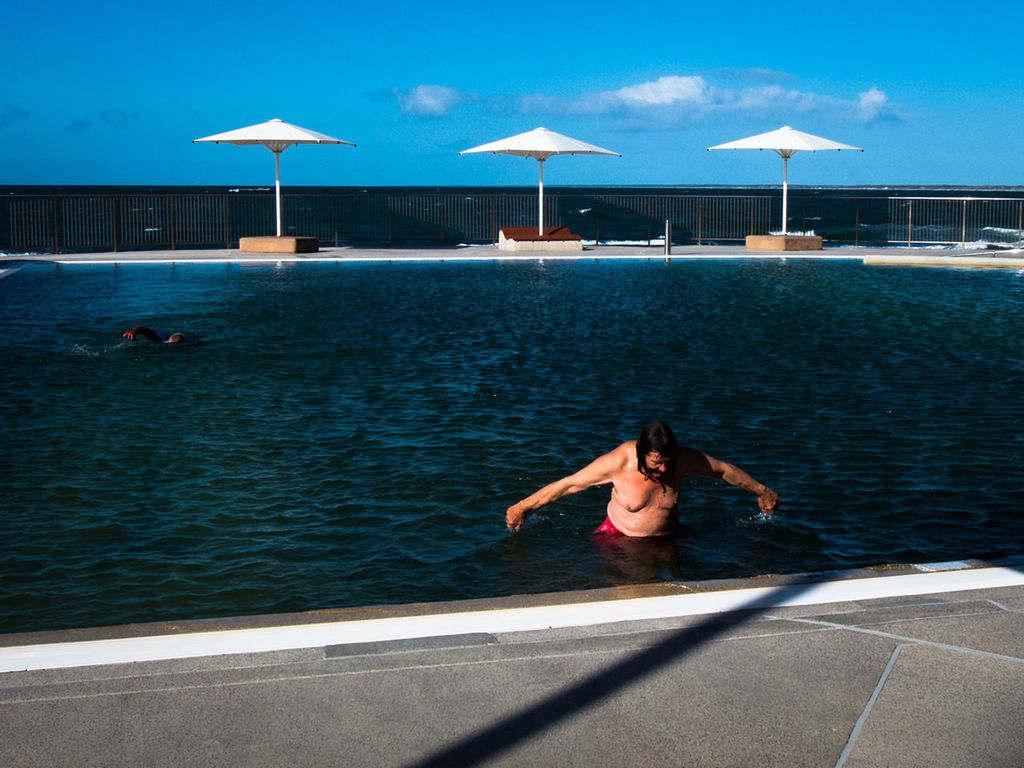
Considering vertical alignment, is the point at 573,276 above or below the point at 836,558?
above

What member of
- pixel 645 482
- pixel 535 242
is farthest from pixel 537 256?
pixel 645 482

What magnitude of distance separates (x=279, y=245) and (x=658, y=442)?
2399cm

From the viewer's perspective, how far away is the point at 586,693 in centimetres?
390

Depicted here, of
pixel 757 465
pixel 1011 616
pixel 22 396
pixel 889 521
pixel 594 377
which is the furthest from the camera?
pixel 594 377

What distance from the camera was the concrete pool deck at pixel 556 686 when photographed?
11.5 feet

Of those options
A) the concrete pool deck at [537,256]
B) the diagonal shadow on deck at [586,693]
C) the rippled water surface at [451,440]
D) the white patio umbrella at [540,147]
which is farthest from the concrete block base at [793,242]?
the diagonal shadow on deck at [586,693]

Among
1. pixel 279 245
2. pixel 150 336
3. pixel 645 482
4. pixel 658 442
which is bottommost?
pixel 645 482

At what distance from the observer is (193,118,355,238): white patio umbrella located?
96.7 ft

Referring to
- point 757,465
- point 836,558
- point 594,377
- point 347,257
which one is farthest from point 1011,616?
point 347,257

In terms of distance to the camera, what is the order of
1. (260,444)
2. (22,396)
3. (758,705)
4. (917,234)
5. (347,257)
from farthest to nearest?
(917,234) → (347,257) → (22,396) → (260,444) → (758,705)

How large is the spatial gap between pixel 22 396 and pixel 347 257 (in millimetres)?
16865

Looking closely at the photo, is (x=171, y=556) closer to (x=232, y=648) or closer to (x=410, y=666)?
(x=232, y=648)

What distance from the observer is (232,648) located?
429 centimetres

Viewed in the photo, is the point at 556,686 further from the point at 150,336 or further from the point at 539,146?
the point at 539,146
